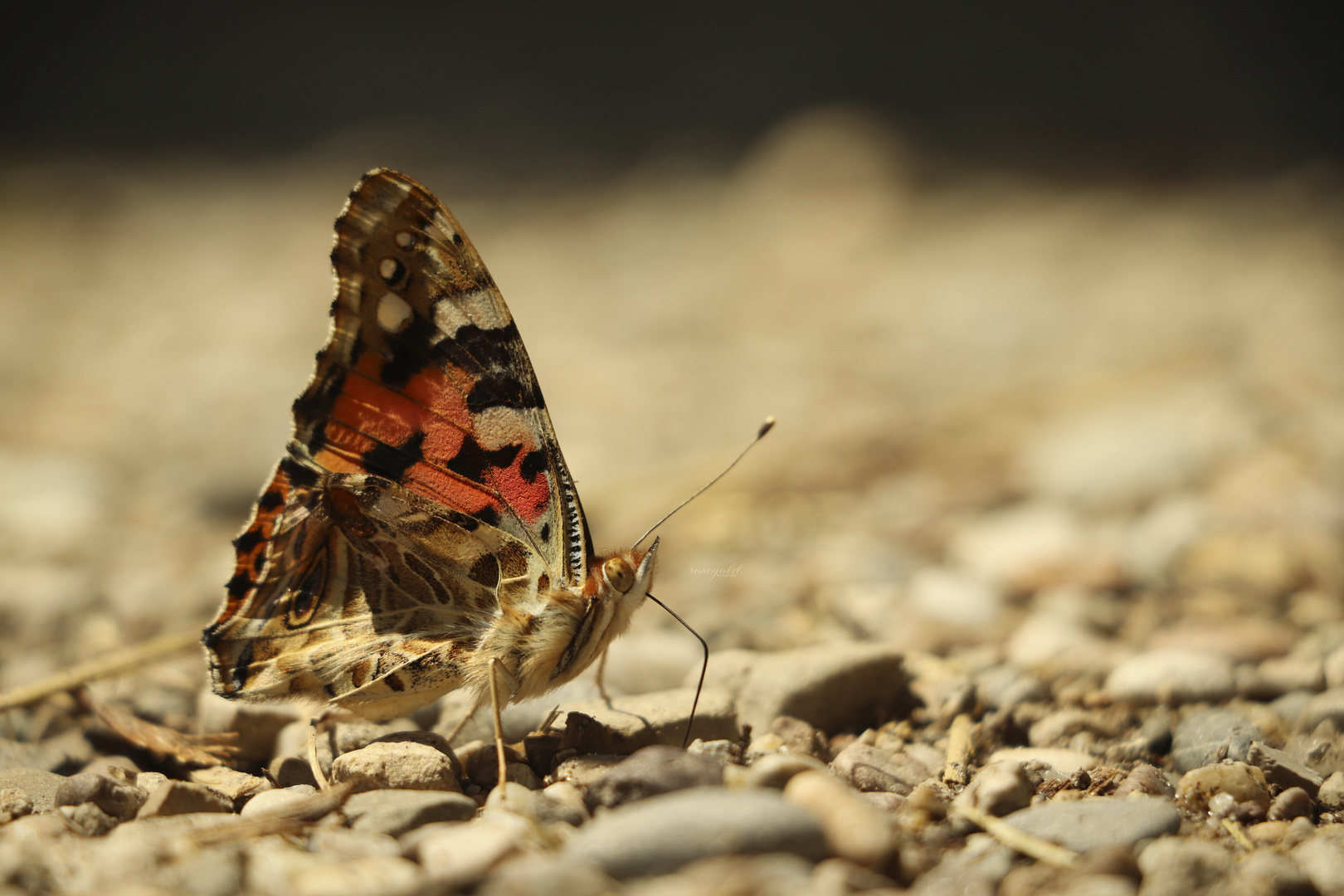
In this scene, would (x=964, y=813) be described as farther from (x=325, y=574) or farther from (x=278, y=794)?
(x=325, y=574)

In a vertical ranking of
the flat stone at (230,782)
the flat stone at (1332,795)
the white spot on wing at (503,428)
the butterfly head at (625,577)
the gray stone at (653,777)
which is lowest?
the flat stone at (1332,795)

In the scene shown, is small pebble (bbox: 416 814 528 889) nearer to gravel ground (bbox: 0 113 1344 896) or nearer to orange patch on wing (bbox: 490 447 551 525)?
gravel ground (bbox: 0 113 1344 896)

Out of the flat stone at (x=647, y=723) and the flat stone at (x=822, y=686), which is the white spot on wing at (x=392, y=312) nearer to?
the flat stone at (x=647, y=723)

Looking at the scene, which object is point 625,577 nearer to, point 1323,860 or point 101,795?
point 101,795

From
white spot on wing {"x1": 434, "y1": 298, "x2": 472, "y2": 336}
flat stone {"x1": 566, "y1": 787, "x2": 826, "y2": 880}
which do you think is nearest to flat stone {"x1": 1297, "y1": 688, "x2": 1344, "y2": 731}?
flat stone {"x1": 566, "y1": 787, "x2": 826, "y2": 880}

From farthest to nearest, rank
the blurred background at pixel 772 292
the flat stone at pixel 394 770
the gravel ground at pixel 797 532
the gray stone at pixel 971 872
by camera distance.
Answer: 1. the blurred background at pixel 772 292
2. the flat stone at pixel 394 770
3. the gravel ground at pixel 797 532
4. the gray stone at pixel 971 872

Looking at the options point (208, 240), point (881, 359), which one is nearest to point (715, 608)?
point (881, 359)

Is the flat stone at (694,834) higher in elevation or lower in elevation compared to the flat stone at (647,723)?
higher

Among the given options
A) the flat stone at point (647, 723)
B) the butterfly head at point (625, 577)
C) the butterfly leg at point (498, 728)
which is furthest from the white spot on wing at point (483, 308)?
the flat stone at point (647, 723)

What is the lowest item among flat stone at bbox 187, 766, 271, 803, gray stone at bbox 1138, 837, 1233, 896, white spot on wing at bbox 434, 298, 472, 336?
flat stone at bbox 187, 766, 271, 803
